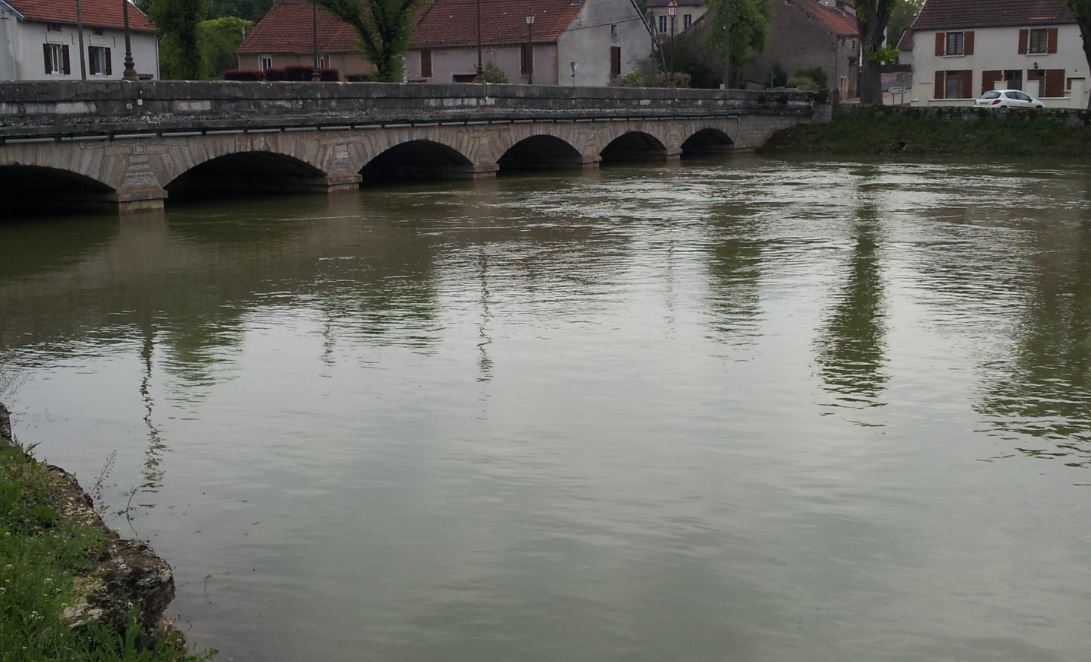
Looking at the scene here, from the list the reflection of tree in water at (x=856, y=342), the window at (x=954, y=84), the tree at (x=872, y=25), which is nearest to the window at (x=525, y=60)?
the tree at (x=872, y=25)

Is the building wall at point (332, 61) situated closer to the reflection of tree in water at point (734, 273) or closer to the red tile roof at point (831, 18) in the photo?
the red tile roof at point (831, 18)

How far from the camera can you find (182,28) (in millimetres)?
56969

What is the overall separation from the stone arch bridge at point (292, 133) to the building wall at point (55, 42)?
781 inches

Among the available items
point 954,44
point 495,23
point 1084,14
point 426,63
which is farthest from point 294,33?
point 1084,14

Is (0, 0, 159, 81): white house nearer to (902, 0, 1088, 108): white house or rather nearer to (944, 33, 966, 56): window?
(902, 0, 1088, 108): white house

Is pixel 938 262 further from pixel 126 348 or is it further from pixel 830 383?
pixel 126 348

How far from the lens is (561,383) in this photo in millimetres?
11961

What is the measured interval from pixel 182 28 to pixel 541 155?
20.4 m

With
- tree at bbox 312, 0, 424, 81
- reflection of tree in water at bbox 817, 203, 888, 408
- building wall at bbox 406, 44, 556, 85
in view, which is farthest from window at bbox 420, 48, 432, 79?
reflection of tree in water at bbox 817, 203, 888, 408

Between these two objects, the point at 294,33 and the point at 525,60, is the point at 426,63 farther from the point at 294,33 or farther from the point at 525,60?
the point at 294,33

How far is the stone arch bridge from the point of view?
993 inches

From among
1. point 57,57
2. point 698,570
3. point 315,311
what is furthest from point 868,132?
point 698,570

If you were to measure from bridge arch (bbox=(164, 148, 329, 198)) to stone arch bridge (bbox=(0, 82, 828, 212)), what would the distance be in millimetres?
44

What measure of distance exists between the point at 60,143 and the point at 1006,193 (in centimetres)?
2181
